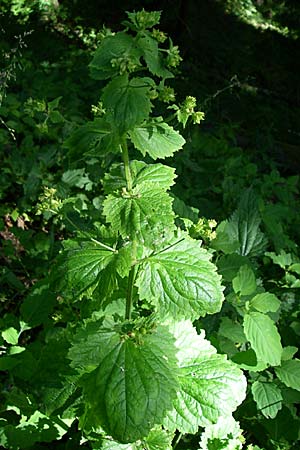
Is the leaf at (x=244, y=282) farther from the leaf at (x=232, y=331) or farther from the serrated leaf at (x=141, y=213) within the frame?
the serrated leaf at (x=141, y=213)

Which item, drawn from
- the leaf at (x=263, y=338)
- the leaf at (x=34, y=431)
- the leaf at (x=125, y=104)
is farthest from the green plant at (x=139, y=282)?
the leaf at (x=263, y=338)

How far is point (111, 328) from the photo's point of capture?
1.76 m

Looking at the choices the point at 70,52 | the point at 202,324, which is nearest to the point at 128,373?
the point at 202,324

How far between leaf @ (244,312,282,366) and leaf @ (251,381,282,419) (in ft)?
0.73

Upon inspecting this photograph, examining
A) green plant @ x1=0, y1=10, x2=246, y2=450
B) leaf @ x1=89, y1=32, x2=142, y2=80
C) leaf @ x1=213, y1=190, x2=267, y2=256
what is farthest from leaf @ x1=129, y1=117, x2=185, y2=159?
leaf @ x1=213, y1=190, x2=267, y2=256

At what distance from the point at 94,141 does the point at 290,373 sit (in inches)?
63.7

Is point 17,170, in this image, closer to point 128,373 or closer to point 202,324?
point 202,324

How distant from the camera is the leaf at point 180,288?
1.60 m

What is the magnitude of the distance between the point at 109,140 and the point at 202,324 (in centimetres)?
132

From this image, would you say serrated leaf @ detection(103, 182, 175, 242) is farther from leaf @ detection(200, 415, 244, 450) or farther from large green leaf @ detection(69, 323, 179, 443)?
leaf @ detection(200, 415, 244, 450)

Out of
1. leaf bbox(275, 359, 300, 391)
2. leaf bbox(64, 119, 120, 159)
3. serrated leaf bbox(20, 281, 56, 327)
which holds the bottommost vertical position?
serrated leaf bbox(20, 281, 56, 327)

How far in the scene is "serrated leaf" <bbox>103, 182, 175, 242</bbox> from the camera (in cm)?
150

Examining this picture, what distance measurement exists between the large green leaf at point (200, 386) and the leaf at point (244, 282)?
23.5 inches

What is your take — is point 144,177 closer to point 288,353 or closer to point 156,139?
point 156,139
